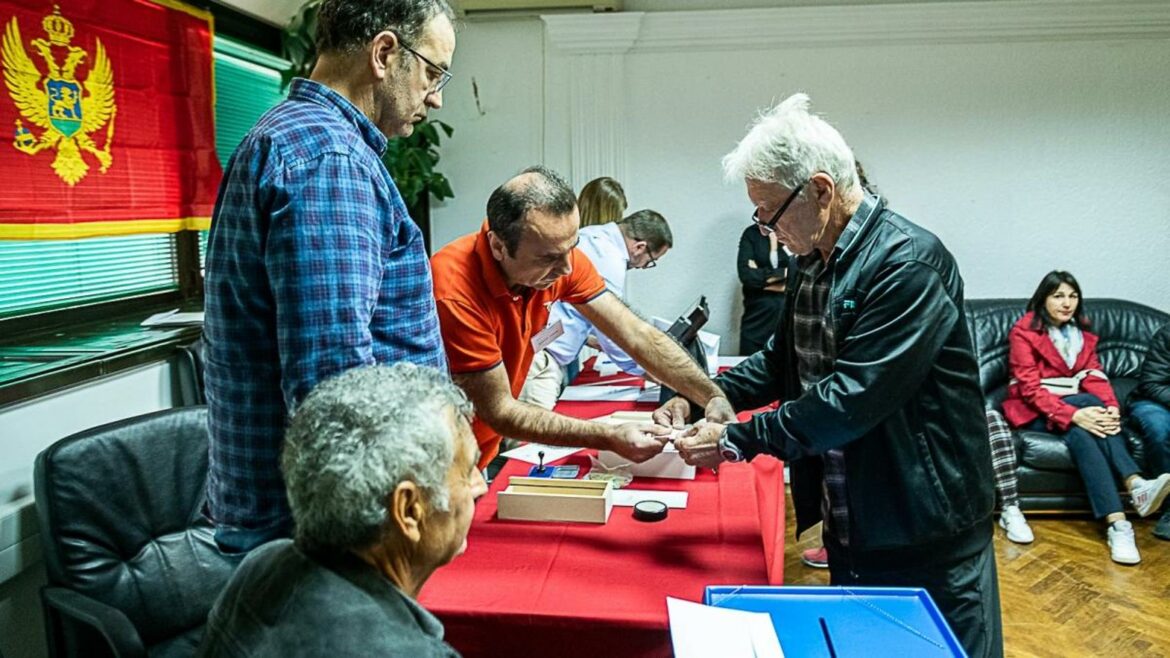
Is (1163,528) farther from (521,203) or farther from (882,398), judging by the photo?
(521,203)

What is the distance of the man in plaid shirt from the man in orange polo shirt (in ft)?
1.67

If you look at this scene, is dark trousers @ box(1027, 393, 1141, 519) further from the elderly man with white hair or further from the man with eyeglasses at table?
the elderly man with white hair

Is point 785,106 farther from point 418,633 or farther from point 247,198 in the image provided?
point 418,633

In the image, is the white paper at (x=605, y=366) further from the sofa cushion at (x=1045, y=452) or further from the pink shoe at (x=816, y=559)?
the sofa cushion at (x=1045, y=452)

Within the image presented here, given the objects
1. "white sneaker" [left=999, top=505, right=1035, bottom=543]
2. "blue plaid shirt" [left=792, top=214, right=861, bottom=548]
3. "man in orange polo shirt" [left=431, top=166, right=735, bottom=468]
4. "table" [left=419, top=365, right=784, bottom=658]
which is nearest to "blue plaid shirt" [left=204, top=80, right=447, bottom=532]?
"table" [left=419, top=365, right=784, bottom=658]

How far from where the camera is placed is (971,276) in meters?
5.30

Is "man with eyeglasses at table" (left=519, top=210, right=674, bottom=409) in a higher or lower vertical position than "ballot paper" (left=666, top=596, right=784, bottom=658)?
higher

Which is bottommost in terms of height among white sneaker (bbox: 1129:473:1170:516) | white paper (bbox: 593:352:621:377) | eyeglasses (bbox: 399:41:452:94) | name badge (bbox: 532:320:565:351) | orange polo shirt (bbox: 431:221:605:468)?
white sneaker (bbox: 1129:473:1170:516)

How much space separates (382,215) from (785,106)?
0.88 meters

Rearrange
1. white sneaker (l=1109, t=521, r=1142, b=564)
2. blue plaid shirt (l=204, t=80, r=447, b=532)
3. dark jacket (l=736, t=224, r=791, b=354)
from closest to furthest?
blue plaid shirt (l=204, t=80, r=447, b=532) < white sneaker (l=1109, t=521, r=1142, b=564) < dark jacket (l=736, t=224, r=791, b=354)

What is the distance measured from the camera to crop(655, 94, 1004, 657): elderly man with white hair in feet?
5.05

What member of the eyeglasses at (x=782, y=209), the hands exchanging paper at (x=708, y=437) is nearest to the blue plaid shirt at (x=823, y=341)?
the eyeglasses at (x=782, y=209)

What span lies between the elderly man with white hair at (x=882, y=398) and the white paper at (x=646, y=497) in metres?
0.35

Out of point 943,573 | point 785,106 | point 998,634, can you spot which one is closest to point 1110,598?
point 998,634
